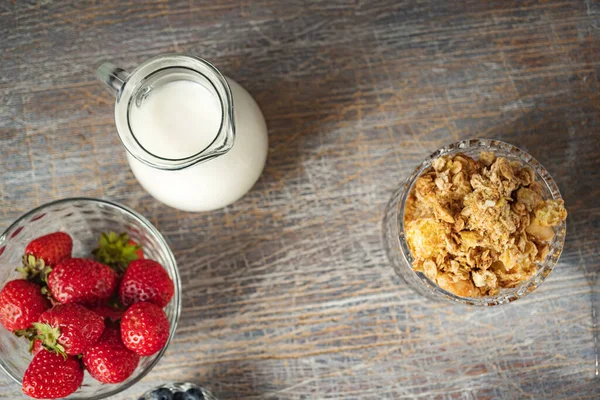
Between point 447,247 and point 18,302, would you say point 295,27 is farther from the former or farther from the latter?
point 18,302

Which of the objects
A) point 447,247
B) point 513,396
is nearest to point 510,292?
point 447,247

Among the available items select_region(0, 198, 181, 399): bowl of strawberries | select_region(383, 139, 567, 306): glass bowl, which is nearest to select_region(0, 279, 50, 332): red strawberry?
select_region(0, 198, 181, 399): bowl of strawberries

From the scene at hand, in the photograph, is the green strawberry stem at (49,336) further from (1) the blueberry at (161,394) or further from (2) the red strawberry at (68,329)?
(1) the blueberry at (161,394)

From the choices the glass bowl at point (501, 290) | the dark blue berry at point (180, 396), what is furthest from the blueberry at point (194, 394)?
the glass bowl at point (501, 290)

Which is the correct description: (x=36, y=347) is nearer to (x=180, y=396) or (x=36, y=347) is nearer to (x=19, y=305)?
(x=19, y=305)

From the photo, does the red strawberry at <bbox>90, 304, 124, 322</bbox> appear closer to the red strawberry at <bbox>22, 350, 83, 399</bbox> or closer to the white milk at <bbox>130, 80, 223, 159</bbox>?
the red strawberry at <bbox>22, 350, 83, 399</bbox>

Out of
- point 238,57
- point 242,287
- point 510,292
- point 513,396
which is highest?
point 238,57

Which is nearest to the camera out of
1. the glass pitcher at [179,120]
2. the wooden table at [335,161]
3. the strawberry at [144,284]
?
the glass pitcher at [179,120]
